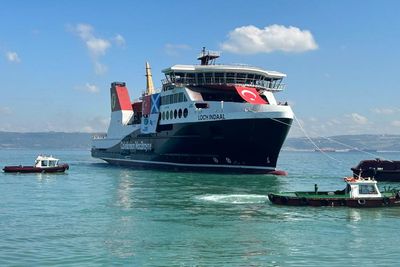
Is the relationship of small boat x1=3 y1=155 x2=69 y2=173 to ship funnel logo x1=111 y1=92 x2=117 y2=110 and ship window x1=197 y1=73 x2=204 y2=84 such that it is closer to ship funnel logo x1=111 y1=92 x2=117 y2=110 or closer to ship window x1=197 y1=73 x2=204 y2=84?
Result: ship window x1=197 y1=73 x2=204 y2=84

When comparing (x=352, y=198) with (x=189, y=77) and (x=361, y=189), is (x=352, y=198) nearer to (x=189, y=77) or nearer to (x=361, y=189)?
(x=361, y=189)

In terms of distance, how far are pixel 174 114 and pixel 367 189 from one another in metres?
34.6

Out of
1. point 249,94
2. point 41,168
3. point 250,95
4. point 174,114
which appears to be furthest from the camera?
point 41,168

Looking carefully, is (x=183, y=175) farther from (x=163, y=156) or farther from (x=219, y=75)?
(x=219, y=75)

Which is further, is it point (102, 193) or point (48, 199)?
point (102, 193)

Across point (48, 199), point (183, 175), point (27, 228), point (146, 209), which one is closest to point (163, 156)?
point (183, 175)

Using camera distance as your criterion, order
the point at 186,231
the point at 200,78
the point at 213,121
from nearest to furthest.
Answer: the point at 186,231, the point at 213,121, the point at 200,78

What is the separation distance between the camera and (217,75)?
64.1 metres

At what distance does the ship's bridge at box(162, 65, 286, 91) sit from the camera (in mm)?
63562

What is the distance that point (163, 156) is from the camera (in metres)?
67.4

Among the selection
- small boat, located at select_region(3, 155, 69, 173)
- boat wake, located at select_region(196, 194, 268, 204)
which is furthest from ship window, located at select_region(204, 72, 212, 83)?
boat wake, located at select_region(196, 194, 268, 204)

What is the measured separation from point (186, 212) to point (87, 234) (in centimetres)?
846

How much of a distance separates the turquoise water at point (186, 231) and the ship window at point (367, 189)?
1816mm

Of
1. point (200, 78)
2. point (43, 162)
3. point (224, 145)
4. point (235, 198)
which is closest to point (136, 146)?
point (43, 162)
